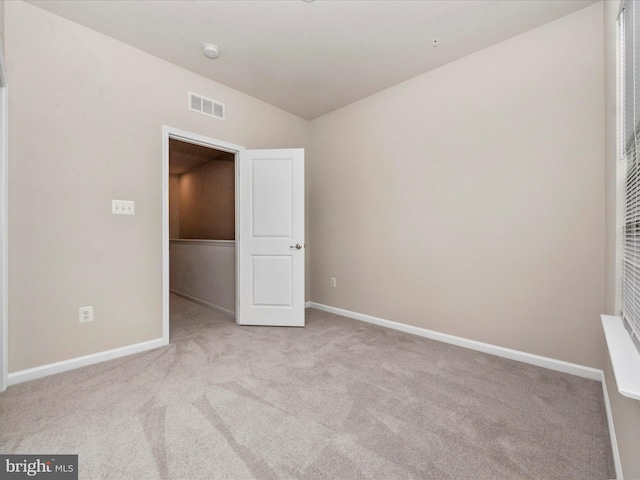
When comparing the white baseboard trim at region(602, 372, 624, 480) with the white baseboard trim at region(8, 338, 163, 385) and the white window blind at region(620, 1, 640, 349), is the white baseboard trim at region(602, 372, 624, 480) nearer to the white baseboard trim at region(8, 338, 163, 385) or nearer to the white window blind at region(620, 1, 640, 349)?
the white window blind at region(620, 1, 640, 349)

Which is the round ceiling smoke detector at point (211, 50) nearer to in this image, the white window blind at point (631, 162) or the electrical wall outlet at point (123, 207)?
the electrical wall outlet at point (123, 207)

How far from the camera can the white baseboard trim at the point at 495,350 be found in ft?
6.88

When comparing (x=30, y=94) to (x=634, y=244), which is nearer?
(x=634, y=244)

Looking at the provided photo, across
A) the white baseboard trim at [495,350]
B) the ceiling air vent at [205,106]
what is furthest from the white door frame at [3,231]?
the white baseboard trim at [495,350]

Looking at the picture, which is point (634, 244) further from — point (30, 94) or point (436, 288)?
point (30, 94)

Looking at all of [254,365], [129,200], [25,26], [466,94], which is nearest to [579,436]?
[254,365]

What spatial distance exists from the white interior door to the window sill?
255cm

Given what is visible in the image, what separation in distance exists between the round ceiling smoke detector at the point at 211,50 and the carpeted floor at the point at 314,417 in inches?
108

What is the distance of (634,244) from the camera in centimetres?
127

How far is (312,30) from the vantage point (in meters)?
2.34

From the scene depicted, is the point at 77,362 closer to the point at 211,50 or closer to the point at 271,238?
the point at 271,238

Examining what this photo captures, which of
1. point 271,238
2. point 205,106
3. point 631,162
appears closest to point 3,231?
point 205,106

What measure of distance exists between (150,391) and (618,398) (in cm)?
263

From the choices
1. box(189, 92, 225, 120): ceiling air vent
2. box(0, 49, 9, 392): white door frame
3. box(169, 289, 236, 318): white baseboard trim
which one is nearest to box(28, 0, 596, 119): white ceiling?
box(189, 92, 225, 120): ceiling air vent
